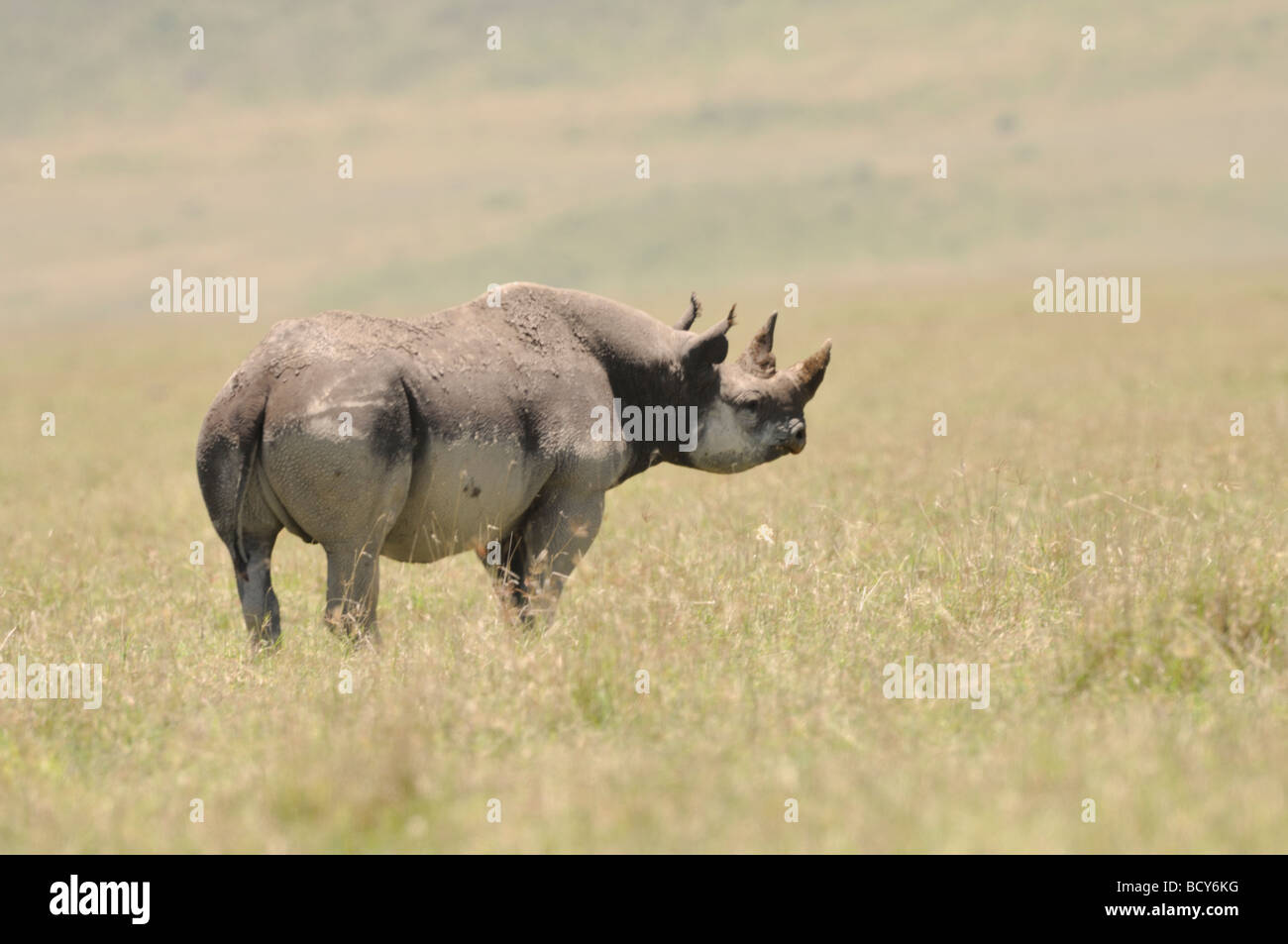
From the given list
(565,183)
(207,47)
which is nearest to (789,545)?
(565,183)

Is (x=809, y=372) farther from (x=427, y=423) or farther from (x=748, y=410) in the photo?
(x=427, y=423)

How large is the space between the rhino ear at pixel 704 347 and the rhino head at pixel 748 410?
8 cm

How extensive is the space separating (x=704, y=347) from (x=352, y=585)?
97.6 inches

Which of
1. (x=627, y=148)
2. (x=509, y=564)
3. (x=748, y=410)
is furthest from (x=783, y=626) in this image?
(x=627, y=148)

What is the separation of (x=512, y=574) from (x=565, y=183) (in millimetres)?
80342

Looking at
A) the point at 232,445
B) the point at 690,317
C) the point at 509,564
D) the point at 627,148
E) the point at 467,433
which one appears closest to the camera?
the point at 232,445

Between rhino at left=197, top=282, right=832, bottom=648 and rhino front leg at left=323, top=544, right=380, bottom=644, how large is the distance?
0.03ft

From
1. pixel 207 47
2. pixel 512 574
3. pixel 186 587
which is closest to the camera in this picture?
pixel 512 574

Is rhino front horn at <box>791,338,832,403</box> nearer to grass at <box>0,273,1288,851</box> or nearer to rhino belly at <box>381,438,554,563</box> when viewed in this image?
grass at <box>0,273,1288,851</box>

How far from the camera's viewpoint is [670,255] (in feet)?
231

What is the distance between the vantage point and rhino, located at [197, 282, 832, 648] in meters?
7.14

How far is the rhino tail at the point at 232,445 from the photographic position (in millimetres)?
7172

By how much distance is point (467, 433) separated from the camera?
7516mm
